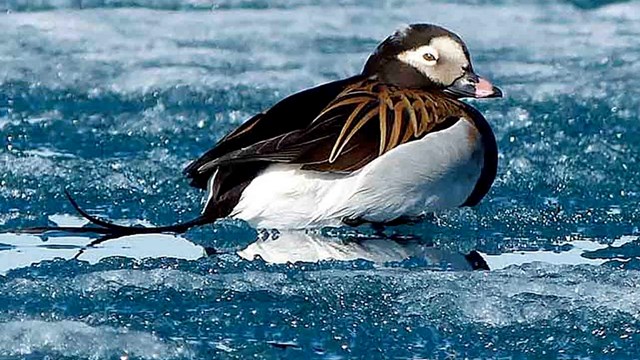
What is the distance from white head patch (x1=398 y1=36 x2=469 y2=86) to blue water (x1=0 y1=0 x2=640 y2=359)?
1.53ft

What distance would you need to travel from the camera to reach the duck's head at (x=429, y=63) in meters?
5.87

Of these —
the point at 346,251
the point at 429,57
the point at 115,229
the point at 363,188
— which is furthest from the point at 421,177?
the point at 115,229

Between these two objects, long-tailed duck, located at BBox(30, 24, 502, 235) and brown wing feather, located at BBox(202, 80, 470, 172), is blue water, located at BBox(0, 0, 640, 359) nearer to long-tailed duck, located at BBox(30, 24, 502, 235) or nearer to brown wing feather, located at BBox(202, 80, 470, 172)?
long-tailed duck, located at BBox(30, 24, 502, 235)

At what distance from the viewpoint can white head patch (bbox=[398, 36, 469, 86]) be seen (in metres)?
5.87

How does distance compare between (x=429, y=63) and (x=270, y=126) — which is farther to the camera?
(x=429, y=63)

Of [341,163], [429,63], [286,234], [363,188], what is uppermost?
[429,63]

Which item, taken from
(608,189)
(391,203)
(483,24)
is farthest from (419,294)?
(483,24)

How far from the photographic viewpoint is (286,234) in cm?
542

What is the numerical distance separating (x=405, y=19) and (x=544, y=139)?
230 cm

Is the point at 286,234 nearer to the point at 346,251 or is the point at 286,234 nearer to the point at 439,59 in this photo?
the point at 346,251

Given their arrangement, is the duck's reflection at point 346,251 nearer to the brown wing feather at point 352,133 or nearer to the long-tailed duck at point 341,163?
the long-tailed duck at point 341,163

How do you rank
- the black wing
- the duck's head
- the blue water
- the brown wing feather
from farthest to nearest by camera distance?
the duck's head, the black wing, the brown wing feather, the blue water

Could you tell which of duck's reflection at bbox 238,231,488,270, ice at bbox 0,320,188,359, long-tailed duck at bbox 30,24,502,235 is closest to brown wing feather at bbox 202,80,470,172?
long-tailed duck at bbox 30,24,502,235

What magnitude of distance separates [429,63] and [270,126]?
796mm
